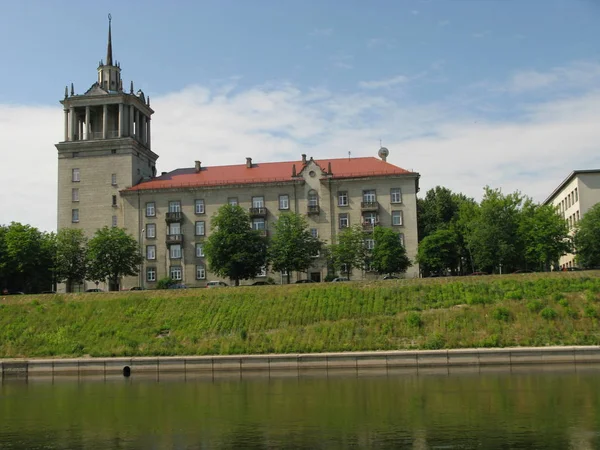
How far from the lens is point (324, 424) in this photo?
23.4m

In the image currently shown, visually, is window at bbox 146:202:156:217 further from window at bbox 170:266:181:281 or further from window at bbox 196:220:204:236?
window at bbox 170:266:181:281

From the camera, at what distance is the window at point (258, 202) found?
82.1m

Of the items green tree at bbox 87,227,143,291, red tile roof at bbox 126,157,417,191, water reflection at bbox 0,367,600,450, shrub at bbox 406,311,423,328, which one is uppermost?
red tile roof at bbox 126,157,417,191

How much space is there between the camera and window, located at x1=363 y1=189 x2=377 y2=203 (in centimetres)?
7975

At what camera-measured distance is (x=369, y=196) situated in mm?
79812

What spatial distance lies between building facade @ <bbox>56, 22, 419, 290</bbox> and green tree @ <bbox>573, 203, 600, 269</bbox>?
17.1 meters

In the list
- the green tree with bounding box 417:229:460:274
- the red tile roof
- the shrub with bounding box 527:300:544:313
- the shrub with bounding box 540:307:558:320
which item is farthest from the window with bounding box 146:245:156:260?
the shrub with bounding box 540:307:558:320

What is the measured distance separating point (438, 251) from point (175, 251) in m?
30.3

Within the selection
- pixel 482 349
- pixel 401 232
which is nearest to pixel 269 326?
pixel 482 349

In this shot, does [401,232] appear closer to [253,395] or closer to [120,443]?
[253,395]

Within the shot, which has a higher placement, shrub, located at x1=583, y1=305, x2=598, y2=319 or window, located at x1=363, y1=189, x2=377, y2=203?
window, located at x1=363, y1=189, x2=377, y2=203

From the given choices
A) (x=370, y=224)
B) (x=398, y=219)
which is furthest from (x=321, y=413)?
(x=398, y=219)

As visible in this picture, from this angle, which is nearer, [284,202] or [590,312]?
[590,312]

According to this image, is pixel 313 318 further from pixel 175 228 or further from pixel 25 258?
pixel 25 258
